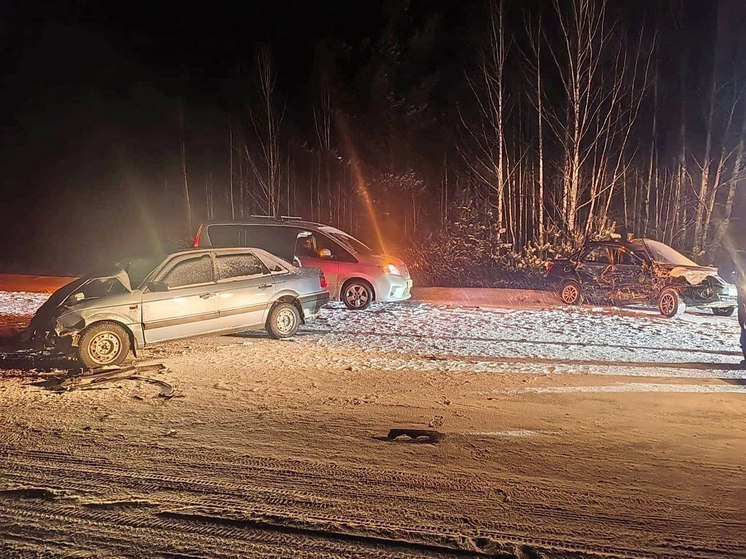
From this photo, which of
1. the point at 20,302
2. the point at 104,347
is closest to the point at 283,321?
the point at 104,347

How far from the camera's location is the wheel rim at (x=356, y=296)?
14297 mm

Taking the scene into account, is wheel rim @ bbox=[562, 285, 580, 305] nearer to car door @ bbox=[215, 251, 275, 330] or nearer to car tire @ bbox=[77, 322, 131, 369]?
car door @ bbox=[215, 251, 275, 330]

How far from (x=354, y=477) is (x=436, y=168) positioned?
23.6m

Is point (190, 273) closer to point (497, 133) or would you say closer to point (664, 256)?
point (664, 256)

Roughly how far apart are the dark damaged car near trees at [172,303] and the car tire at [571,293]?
676 cm

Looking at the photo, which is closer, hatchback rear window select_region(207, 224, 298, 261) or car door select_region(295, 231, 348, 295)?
car door select_region(295, 231, 348, 295)

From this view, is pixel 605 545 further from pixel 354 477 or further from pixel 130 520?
pixel 130 520

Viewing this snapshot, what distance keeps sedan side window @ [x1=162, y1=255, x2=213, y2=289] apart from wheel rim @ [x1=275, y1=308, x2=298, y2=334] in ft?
4.93

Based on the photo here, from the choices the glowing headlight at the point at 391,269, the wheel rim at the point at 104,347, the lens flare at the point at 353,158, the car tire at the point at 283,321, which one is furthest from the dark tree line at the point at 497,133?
the wheel rim at the point at 104,347

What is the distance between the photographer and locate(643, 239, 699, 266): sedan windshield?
14489mm

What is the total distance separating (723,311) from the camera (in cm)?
1403

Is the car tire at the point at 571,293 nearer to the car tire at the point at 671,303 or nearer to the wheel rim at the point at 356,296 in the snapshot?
the car tire at the point at 671,303

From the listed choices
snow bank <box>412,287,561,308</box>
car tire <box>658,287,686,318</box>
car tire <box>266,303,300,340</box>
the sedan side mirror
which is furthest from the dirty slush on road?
snow bank <box>412,287,561,308</box>

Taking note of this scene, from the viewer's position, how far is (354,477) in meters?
5.20
